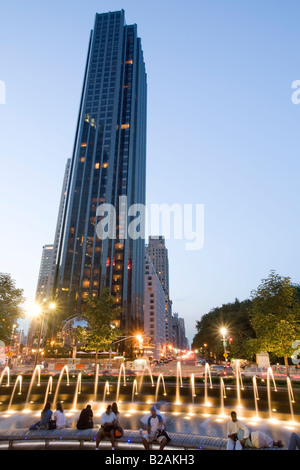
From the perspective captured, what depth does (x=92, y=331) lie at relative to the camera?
3419 cm

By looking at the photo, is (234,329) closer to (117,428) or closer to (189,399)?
(189,399)

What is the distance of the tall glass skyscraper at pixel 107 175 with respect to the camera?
92.2 meters

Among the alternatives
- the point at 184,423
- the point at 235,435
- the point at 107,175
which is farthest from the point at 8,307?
the point at 107,175

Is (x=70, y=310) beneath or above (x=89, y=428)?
above

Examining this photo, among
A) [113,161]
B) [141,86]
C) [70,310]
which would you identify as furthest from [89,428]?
[141,86]

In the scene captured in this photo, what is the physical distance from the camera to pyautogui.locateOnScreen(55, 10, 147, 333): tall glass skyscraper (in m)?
92.2

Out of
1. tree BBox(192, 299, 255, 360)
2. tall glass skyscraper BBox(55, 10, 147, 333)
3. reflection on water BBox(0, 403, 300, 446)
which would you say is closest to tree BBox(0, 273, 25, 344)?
reflection on water BBox(0, 403, 300, 446)

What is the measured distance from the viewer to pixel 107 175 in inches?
4092

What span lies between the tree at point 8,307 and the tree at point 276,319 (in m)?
29.4

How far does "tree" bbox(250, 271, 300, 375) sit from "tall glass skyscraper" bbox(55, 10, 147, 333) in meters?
57.6

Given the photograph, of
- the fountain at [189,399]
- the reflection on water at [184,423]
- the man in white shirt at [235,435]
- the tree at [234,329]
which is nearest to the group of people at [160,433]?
the man in white shirt at [235,435]

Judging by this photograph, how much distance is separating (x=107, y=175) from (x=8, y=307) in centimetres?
7454

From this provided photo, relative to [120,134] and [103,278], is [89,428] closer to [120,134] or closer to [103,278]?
[103,278]
